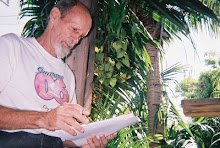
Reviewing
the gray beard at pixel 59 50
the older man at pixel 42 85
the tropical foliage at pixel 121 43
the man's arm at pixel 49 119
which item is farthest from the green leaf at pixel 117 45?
the man's arm at pixel 49 119

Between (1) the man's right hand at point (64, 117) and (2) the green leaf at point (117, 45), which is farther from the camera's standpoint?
(2) the green leaf at point (117, 45)

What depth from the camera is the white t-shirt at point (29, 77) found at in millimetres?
972

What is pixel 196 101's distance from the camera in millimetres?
1976

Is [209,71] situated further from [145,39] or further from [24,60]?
[24,60]

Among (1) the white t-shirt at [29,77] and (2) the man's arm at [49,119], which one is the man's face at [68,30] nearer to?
(1) the white t-shirt at [29,77]

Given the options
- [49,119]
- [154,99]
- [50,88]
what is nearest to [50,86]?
[50,88]

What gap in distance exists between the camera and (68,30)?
1229mm

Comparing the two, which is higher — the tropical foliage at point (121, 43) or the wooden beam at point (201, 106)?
the tropical foliage at point (121, 43)

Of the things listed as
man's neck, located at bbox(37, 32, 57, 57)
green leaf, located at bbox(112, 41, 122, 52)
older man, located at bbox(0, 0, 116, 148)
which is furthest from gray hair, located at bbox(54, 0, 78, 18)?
green leaf, located at bbox(112, 41, 122, 52)

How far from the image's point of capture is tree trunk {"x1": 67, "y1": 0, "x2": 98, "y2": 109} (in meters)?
1.39

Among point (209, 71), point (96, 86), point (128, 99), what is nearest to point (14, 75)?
point (96, 86)

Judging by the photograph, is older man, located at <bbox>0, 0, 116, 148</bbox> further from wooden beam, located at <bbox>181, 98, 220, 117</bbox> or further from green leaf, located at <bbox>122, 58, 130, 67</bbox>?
wooden beam, located at <bbox>181, 98, 220, 117</bbox>

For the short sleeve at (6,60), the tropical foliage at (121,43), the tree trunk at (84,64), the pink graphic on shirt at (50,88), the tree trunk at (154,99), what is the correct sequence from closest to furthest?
1. the short sleeve at (6,60)
2. the pink graphic on shirt at (50,88)
3. the tree trunk at (84,64)
4. the tropical foliage at (121,43)
5. the tree trunk at (154,99)

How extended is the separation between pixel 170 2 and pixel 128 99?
83 cm
